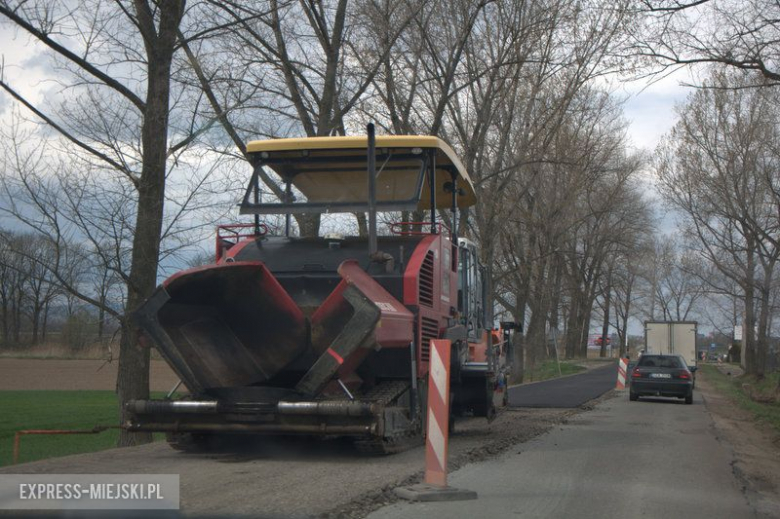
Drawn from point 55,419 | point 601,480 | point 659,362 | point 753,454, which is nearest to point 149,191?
point 601,480

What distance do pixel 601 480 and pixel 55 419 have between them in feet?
78.3

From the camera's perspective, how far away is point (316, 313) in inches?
377

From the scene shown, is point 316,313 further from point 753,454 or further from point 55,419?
point 55,419

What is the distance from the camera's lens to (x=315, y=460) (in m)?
9.60

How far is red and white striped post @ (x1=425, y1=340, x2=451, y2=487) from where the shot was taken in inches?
312

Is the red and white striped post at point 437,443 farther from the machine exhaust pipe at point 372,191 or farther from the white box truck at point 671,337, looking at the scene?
the white box truck at point 671,337

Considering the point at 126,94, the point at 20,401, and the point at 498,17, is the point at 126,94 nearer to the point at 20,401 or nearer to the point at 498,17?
the point at 498,17

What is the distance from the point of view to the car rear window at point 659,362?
87.1 feet

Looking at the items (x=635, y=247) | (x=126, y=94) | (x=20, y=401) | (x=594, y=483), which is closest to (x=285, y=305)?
(x=594, y=483)

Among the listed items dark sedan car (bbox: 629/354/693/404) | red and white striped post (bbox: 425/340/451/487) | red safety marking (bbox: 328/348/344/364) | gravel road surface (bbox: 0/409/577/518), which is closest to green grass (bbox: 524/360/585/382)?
dark sedan car (bbox: 629/354/693/404)

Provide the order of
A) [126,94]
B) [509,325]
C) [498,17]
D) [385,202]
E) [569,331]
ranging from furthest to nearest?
[569,331], [498,17], [509,325], [126,94], [385,202]

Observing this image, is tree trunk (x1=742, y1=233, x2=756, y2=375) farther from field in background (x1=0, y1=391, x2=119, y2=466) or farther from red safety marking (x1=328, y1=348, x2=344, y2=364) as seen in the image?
red safety marking (x1=328, y1=348, x2=344, y2=364)

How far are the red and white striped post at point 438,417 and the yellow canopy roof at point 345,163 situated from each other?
3065 mm

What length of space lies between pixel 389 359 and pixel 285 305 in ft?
4.71
